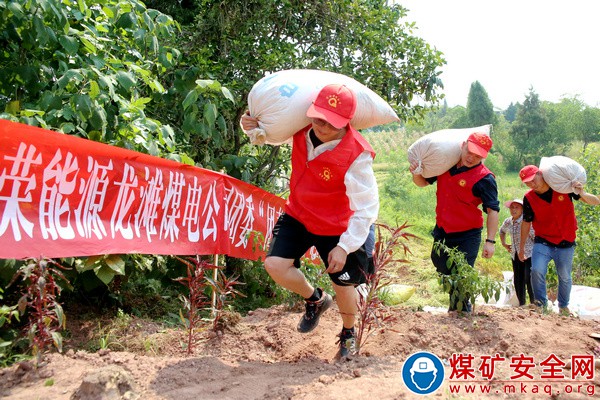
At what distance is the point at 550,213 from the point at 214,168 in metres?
3.21

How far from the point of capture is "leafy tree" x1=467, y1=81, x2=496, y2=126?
40062 millimetres

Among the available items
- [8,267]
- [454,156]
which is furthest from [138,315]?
[454,156]

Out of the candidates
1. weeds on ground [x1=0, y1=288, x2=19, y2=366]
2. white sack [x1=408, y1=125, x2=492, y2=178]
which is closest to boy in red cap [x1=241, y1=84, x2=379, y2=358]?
weeds on ground [x1=0, y1=288, x2=19, y2=366]

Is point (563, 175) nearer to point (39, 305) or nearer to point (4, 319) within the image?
point (39, 305)

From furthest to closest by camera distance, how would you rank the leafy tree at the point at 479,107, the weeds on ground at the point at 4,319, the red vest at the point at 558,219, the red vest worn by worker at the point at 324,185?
the leafy tree at the point at 479,107 → the red vest at the point at 558,219 → the red vest worn by worker at the point at 324,185 → the weeds on ground at the point at 4,319

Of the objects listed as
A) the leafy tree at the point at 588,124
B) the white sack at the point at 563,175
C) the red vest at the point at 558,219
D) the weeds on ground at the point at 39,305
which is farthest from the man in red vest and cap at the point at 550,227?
the leafy tree at the point at 588,124

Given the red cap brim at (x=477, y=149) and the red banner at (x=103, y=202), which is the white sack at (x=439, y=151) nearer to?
the red cap brim at (x=477, y=149)

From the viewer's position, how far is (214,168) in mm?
5578

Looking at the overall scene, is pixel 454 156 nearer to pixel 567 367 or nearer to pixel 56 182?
pixel 567 367

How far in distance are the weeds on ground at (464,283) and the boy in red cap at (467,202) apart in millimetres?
162

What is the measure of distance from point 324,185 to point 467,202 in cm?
181

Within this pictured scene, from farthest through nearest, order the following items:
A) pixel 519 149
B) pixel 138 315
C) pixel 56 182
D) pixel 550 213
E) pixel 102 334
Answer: pixel 519 149 < pixel 550 213 < pixel 138 315 < pixel 102 334 < pixel 56 182

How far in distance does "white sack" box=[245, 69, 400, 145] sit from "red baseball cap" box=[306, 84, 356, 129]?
0.26m

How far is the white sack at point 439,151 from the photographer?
4.75 m
